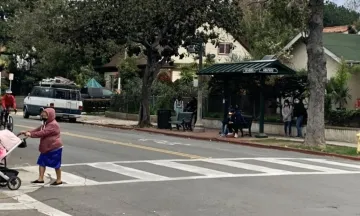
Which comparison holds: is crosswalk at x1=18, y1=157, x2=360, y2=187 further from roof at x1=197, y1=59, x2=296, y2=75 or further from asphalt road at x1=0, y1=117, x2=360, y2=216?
roof at x1=197, y1=59, x2=296, y2=75

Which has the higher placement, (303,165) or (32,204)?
(303,165)

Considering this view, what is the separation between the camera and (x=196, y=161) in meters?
15.9

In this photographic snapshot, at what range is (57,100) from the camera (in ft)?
115

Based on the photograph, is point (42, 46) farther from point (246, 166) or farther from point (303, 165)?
point (246, 166)

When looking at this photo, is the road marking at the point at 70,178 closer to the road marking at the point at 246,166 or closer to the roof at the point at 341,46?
the road marking at the point at 246,166

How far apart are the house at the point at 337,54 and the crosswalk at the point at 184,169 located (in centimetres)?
1261

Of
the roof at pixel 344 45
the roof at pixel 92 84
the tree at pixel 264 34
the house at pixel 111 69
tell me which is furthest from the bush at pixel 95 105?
the roof at pixel 344 45

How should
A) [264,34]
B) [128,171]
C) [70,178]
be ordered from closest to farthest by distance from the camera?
[70,178] → [128,171] → [264,34]

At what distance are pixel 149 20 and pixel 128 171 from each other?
16531 mm

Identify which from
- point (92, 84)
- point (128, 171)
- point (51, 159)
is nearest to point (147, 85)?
point (128, 171)

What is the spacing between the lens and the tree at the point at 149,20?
1142 inches

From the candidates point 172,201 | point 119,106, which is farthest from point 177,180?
point 119,106

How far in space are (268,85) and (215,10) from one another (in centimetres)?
510

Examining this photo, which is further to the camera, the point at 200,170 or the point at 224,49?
the point at 224,49
